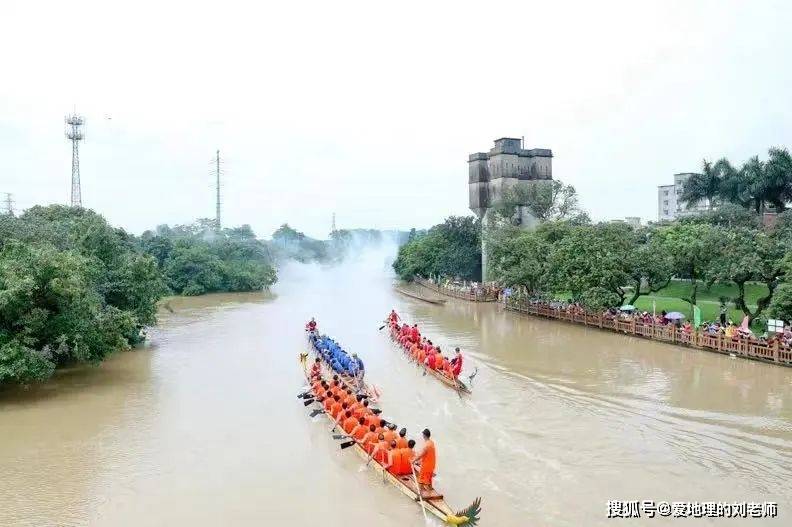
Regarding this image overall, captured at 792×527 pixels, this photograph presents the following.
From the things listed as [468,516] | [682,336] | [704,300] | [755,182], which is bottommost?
[468,516]

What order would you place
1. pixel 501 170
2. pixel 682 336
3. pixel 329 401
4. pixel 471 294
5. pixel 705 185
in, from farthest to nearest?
pixel 501 170 → pixel 705 185 → pixel 471 294 → pixel 682 336 → pixel 329 401

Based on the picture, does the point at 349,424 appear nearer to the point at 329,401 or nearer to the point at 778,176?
the point at 329,401

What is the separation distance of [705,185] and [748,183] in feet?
10.9

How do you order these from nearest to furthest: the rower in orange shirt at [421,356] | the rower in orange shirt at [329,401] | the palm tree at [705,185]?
the rower in orange shirt at [329,401], the rower in orange shirt at [421,356], the palm tree at [705,185]

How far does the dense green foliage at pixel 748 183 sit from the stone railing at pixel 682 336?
65.9ft

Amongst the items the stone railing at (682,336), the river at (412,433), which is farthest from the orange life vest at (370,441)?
the stone railing at (682,336)

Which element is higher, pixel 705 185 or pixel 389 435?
pixel 705 185

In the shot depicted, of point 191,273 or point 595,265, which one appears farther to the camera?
point 191,273

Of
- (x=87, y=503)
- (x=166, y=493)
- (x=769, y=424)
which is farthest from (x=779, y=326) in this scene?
(x=87, y=503)

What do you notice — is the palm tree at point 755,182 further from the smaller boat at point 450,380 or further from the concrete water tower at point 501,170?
the smaller boat at point 450,380

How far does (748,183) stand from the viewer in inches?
1575

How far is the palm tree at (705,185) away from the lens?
1682 inches

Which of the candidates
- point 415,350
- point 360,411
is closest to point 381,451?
point 360,411

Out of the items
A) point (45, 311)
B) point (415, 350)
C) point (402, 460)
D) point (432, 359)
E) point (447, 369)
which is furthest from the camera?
point (415, 350)
